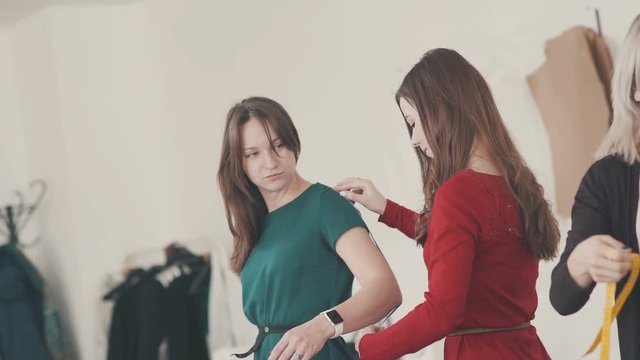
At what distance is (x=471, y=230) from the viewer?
1304 mm

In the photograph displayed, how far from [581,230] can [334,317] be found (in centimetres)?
49

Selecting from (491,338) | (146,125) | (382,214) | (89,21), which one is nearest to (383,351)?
(491,338)

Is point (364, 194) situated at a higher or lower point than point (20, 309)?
higher

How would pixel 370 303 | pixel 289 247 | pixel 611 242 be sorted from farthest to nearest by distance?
pixel 289 247
pixel 370 303
pixel 611 242

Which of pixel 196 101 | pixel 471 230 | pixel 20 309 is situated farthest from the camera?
pixel 20 309

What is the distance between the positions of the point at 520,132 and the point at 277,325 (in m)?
1.01

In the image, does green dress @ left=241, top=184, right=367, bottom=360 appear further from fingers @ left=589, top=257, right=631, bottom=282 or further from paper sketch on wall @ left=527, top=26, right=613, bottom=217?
paper sketch on wall @ left=527, top=26, right=613, bottom=217

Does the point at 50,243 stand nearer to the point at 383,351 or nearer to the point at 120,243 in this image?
the point at 120,243

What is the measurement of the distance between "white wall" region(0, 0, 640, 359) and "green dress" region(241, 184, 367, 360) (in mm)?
783

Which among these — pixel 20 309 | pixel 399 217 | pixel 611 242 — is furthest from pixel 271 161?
pixel 20 309

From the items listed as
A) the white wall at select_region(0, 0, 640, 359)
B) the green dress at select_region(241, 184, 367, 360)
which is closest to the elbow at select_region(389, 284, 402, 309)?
the green dress at select_region(241, 184, 367, 360)

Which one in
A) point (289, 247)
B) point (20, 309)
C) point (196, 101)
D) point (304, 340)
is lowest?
point (20, 309)

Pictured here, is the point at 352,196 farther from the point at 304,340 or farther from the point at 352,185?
the point at 304,340

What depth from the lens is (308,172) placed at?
262cm
